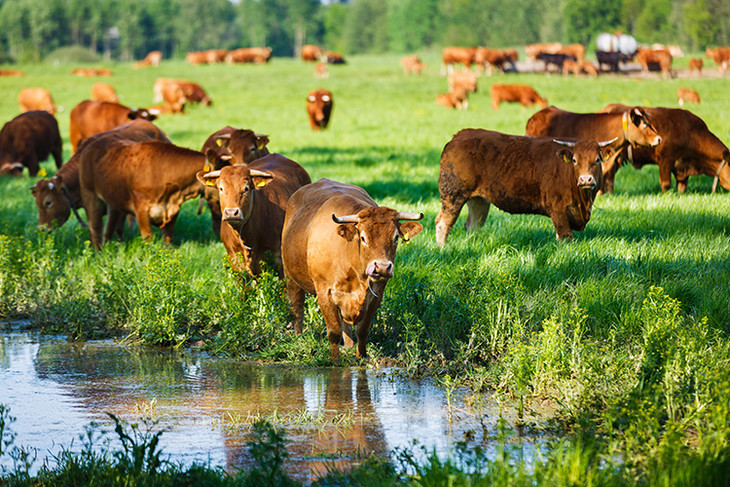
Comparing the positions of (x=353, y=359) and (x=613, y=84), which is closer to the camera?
(x=353, y=359)

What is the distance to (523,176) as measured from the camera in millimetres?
9836

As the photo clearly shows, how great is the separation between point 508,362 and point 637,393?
126cm

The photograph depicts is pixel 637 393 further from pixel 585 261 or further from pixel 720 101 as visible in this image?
pixel 720 101

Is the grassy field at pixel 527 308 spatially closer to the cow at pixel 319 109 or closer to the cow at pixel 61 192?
the cow at pixel 61 192

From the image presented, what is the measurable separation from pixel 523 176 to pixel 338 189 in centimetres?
313

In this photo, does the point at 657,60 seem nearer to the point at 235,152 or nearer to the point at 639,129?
the point at 639,129

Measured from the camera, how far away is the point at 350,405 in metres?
6.14

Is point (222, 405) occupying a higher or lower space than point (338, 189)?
lower

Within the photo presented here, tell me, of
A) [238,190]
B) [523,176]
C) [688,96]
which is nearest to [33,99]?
[688,96]

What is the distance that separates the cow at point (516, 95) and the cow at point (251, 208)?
91.7ft

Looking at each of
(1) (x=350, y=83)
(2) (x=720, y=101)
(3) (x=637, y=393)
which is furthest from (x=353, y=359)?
(1) (x=350, y=83)

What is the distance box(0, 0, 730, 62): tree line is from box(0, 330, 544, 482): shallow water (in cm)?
6596

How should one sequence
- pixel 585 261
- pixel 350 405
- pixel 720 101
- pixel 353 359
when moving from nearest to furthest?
pixel 350 405 < pixel 353 359 < pixel 585 261 < pixel 720 101

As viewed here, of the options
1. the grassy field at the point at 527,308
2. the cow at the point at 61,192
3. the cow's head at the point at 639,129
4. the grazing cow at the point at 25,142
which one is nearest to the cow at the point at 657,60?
the grassy field at the point at 527,308
